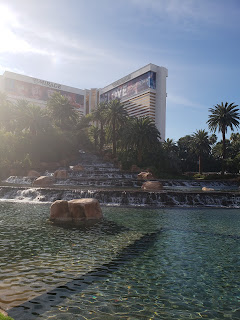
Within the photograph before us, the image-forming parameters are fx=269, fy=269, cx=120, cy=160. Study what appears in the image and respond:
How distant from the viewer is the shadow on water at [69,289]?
4.60m

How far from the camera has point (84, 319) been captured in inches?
173

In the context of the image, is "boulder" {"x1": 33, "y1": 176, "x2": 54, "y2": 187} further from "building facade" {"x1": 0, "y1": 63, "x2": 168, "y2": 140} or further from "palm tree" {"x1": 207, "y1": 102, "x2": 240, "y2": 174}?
"building facade" {"x1": 0, "y1": 63, "x2": 168, "y2": 140}

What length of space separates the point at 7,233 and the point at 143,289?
6840mm

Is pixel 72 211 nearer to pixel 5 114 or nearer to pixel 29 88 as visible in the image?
pixel 5 114

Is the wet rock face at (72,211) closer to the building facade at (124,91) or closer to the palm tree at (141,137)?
the palm tree at (141,137)

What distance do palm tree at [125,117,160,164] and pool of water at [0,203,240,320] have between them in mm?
41518

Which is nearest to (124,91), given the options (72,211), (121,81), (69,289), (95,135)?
(121,81)

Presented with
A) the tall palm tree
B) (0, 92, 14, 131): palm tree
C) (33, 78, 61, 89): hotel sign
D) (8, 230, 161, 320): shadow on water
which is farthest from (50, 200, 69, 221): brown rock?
(33, 78, 61, 89): hotel sign

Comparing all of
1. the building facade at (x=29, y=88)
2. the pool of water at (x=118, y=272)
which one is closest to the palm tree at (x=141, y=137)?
the pool of water at (x=118, y=272)

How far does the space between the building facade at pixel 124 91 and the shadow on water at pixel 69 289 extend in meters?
96.8

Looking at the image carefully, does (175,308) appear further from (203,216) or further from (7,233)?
(203,216)

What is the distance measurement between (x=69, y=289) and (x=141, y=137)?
48.2 m

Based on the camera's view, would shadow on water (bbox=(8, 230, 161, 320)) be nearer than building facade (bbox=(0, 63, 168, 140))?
Yes

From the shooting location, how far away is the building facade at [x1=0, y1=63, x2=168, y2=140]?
396ft
